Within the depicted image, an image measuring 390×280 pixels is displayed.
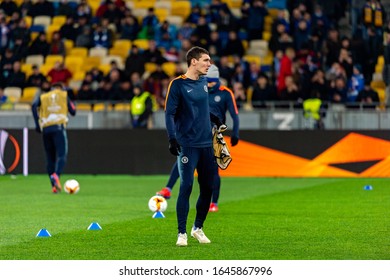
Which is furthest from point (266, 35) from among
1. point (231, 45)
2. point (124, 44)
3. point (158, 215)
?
point (158, 215)

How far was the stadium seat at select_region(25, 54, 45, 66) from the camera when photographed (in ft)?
114

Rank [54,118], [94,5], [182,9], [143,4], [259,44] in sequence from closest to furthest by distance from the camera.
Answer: [54,118] < [259,44] < [182,9] < [143,4] < [94,5]

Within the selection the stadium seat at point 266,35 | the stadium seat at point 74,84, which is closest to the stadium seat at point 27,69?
the stadium seat at point 74,84

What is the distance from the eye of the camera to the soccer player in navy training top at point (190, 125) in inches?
510

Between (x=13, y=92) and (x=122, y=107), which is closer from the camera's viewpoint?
(x=122, y=107)

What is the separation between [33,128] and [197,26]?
659 centimetres

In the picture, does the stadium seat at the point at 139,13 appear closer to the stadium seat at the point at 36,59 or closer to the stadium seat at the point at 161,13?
the stadium seat at the point at 161,13

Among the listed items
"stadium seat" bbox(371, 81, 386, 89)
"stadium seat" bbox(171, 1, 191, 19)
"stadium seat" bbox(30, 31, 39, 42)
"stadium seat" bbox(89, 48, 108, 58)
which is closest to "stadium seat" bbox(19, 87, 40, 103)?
"stadium seat" bbox(89, 48, 108, 58)

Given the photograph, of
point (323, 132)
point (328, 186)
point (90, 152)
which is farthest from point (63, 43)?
point (328, 186)

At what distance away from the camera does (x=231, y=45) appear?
3247 cm

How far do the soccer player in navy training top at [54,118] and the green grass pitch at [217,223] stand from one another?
589mm

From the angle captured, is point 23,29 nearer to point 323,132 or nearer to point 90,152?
point 90,152

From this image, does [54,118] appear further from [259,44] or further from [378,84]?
[259,44]

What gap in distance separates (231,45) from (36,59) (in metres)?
6.44
